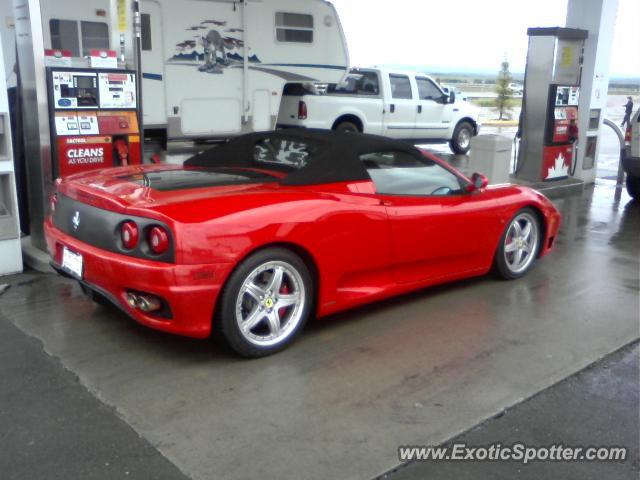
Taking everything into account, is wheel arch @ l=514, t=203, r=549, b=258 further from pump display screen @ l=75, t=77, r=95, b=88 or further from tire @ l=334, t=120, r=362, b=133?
tire @ l=334, t=120, r=362, b=133

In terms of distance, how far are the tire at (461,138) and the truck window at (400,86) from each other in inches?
69.5

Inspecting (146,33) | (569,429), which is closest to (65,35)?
(146,33)

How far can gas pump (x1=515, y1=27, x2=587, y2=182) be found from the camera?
33.3 ft

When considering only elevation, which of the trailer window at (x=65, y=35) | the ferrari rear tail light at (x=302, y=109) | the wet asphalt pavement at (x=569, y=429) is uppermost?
the trailer window at (x=65, y=35)

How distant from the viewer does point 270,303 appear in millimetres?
3875

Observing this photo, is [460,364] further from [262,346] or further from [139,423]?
[139,423]

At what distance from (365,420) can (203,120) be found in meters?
8.61

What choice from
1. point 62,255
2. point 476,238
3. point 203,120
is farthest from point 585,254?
point 203,120

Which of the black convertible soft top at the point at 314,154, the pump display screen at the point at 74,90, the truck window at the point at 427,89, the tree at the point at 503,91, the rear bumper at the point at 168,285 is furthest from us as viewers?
the tree at the point at 503,91

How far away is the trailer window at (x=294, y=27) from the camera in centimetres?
1179

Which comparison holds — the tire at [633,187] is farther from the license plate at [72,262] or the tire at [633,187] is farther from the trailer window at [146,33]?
the license plate at [72,262]

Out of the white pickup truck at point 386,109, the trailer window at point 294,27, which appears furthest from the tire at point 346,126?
the trailer window at point 294,27

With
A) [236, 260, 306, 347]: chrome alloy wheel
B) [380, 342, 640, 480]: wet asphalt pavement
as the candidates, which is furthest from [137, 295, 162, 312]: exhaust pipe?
[380, 342, 640, 480]: wet asphalt pavement

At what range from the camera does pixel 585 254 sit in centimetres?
660
